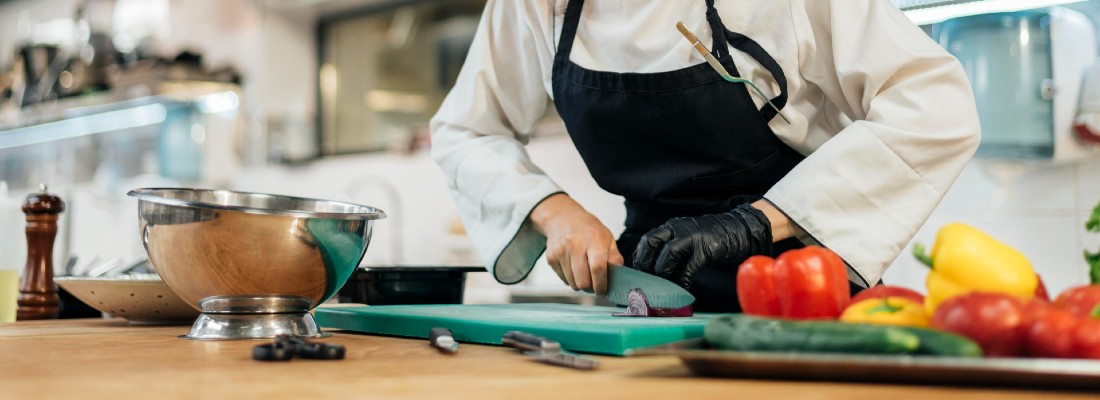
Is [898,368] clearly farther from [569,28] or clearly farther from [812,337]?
[569,28]

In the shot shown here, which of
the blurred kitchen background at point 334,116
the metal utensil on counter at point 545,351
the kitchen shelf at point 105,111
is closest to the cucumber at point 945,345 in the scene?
the metal utensil on counter at point 545,351

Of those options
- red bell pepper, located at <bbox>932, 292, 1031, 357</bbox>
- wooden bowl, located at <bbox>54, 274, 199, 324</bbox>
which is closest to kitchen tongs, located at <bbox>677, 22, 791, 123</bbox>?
red bell pepper, located at <bbox>932, 292, 1031, 357</bbox>

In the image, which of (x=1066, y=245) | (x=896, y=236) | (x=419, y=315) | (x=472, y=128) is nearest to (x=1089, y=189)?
(x=1066, y=245)

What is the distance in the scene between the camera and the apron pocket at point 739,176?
1.39 meters

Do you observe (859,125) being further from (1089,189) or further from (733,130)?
(1089,189)

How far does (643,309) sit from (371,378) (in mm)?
459

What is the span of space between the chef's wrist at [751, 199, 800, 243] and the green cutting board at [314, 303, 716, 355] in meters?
0.18

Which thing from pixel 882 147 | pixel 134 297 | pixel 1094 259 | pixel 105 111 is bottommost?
pixel 134 297

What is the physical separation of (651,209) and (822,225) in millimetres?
334

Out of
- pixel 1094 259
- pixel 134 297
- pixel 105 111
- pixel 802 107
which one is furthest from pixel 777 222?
pixel 105 111

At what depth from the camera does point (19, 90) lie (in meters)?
5.45

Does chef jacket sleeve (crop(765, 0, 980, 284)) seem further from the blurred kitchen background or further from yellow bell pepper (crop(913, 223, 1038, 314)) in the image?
the blurred kitchen background

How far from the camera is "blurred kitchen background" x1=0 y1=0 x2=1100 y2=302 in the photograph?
7.50ft

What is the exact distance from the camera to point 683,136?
1411 mm
